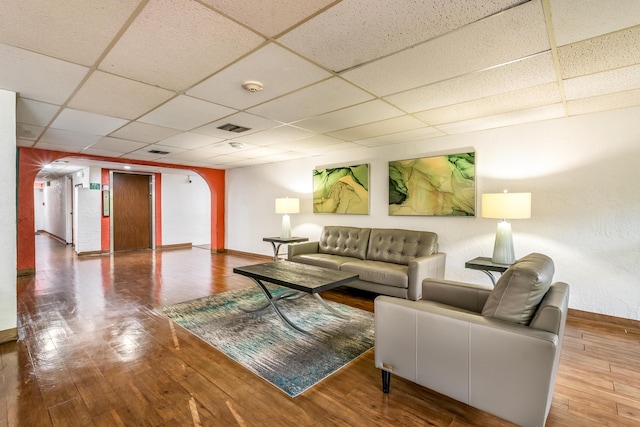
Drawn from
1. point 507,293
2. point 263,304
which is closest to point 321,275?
point 263,304

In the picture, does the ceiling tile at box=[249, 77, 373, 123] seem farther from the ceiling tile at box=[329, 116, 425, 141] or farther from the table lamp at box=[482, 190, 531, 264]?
the table lamp at box=[482, 190, 531, 264]

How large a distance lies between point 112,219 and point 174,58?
24.2 feet

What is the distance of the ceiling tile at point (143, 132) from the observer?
370cm

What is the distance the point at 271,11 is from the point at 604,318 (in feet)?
13.9

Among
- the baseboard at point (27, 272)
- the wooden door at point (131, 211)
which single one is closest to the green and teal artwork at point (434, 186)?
the baseboard at point (27, 272)

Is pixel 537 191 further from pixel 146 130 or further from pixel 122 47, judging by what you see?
pixel 146 130

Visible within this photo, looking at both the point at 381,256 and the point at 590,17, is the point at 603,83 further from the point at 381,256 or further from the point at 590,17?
the point at 381,256

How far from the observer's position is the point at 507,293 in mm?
1642

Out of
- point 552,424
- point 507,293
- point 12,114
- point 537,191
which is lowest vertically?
point 552,424

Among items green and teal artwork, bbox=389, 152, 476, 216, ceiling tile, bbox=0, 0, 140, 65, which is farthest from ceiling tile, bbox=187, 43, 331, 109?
green and teal artwork, bbox=389, 152, 476, 216

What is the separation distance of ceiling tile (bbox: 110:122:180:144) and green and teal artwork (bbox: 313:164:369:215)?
2.62 m

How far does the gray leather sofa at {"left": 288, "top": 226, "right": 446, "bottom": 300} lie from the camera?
140 inches

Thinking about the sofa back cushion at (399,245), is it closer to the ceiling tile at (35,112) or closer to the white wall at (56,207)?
the ceiling tile at (35,112)

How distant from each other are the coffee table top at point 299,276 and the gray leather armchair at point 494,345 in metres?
0.88
